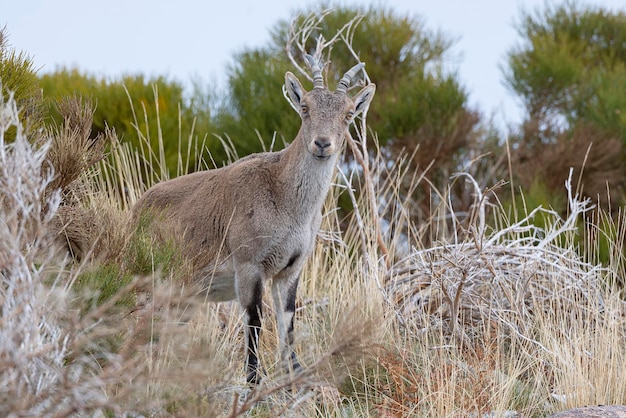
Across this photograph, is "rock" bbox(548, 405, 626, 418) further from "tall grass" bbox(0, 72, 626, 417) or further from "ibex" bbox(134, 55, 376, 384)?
"ibex" bbox(134, 55, 376, 384)

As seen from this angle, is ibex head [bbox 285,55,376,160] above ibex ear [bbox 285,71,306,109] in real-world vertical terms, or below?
below

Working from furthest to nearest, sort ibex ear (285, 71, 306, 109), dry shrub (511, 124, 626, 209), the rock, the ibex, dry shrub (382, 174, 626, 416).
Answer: dry shrub (511, 124, 626, 209)
ibex ear (285, 71, 306, 109)
the ibex
dry shrub (382, 174, 626, 416)
the rock

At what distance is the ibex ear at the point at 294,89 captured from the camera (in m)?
6.44

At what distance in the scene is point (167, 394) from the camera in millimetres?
4402

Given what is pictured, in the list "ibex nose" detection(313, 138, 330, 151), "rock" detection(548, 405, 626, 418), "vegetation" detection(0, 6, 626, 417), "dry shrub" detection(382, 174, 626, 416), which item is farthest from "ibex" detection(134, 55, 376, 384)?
"rock" detection(548, 405, 626, 418)

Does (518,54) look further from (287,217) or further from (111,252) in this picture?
(111,252)

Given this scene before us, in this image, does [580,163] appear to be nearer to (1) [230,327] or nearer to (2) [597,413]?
(1) [230,327]

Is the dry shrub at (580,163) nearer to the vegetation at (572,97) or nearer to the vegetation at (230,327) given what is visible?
the vegetation at (572,97)

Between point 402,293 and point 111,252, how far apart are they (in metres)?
3.17

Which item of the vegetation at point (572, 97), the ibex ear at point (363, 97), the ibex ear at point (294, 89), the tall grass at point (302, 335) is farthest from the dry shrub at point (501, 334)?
the vegetation at point (572, 97)

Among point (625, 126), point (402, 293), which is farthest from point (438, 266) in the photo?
point (625, 126)

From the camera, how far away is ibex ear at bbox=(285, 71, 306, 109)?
6441 mm

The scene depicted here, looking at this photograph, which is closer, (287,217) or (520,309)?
(287,217)

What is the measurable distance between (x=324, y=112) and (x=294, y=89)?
1.49ft
